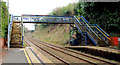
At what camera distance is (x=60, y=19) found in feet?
65.5

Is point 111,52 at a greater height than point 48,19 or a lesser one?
lesser

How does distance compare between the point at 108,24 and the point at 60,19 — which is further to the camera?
the point at 60,19

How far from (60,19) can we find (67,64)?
11.5 m

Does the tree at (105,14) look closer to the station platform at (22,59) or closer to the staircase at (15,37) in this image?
the station platform at (22,59)

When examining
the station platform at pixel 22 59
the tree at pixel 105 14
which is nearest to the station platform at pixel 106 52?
the station platform at pixel 22 59

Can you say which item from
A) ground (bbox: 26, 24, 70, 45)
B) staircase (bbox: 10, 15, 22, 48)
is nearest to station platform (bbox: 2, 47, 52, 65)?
staircase (bbox: 10, 15, 22, 48)

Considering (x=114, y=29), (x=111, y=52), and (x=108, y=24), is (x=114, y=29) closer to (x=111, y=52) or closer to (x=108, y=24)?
(x=108, y=24)

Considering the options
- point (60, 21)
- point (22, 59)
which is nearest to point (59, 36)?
point (60, 21)

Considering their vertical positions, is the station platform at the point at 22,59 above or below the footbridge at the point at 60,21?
below

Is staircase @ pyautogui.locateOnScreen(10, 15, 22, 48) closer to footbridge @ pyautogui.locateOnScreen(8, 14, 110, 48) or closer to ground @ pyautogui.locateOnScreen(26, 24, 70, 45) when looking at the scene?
footbridge @ pyautogui.locateOnScreen(8, 14, 110, 48)

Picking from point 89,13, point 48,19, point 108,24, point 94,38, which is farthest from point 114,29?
point 48,19

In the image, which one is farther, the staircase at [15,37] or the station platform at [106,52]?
the staircase at [15,37]

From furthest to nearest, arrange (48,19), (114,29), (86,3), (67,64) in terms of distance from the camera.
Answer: (86,3) → (48,19) → (114,29) → (67,64)

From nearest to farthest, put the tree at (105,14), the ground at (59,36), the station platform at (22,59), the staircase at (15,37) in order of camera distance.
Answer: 1. the station platform at (22,59)
2. the staircase at (15,37)
3. the tree at (105,14)
4. the ground at (59,36)
